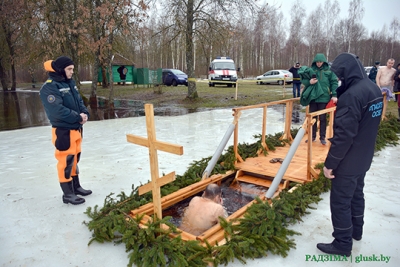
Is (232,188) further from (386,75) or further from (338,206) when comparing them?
(386,75)

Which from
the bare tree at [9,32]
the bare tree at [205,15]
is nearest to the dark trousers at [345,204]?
the bare tree at [205,15]

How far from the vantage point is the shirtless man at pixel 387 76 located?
895cm

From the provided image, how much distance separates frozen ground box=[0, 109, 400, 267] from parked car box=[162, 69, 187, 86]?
17417 mm

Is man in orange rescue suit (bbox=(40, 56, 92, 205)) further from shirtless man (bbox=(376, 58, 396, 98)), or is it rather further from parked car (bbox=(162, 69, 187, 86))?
parked car (bbox=(162, 69, 187, 86))

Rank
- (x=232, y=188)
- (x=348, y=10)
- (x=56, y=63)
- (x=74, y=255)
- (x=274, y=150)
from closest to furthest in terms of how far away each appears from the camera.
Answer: (x=74, y=255), (x=56, y=63), (x=232, y=188), (x=274, y=150), (x=348, y=10)

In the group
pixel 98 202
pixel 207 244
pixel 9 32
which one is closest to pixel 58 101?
pixel 98 202

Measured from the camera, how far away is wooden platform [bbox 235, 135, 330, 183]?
182 inches

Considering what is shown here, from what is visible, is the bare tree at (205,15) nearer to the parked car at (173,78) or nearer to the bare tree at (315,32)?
the parked car at (173,78)

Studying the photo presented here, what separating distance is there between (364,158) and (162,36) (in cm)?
1464

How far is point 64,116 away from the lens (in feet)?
12.5

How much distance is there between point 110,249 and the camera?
3066 millimetres

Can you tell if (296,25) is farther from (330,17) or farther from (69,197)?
(69,197)

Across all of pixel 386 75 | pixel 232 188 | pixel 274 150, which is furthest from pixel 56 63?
pixel 386 75

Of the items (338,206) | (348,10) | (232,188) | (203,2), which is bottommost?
(232,188)
